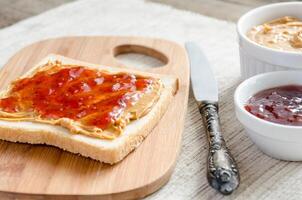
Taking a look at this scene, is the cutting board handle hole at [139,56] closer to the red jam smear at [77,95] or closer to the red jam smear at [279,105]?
the red jam smear at [77,95]

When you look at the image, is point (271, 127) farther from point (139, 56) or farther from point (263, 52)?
point (139, 56)

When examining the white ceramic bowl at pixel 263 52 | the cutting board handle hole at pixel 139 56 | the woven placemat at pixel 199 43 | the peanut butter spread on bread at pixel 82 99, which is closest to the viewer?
the woven placemat at pixel 199 43

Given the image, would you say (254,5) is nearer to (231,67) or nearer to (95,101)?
(231,67)

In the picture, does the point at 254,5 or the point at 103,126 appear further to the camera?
the point at 254,5

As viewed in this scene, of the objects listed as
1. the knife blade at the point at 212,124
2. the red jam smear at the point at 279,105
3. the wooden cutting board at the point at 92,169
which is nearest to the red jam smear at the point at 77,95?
the wooden cutting board at the point at 92,169

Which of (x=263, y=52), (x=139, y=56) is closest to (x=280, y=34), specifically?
(x=263, y=52)

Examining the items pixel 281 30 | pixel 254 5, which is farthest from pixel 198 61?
pixel 254 5
